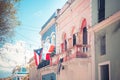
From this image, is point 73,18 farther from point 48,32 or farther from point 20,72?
point 20,72

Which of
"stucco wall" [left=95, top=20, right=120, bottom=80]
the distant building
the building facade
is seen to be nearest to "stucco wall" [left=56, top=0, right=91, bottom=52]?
the building facade

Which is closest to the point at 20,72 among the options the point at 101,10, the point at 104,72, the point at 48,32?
the point at 48,32

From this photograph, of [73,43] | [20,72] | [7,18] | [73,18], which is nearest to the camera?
[7,18]

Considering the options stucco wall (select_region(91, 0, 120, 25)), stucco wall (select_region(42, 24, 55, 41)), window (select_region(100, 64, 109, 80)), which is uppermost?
stucco wall (select_region(42, 24, 55, 41))

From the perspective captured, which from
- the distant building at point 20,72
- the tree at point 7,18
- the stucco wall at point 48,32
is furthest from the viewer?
the distant building at point 20,72

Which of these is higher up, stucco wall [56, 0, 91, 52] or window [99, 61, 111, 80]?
stucco wall [56, 0, 91, 52]

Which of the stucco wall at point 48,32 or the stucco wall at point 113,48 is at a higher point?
the stucco wall at point 48,32

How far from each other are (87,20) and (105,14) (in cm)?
210

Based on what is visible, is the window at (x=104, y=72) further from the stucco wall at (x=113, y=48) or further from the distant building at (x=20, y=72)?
the distant building at (x=20, y=72)

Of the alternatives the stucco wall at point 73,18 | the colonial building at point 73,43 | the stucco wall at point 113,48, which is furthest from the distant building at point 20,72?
the stucco wall at point 113,48

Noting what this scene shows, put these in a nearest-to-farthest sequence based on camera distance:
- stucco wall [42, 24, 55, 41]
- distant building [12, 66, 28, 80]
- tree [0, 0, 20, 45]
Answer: tree [0, 0, 20, 45] < stucco wall [42, 24, 55, 41] < distant building [12, 66, 28, 80]

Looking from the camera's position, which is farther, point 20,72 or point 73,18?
point 20,72

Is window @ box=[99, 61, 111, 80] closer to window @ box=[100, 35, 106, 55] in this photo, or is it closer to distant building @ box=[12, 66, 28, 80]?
window @ box=[100, 35, 106, 55]

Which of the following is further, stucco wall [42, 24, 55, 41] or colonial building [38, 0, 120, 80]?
stucco wall [42, 24, 55, 41]
